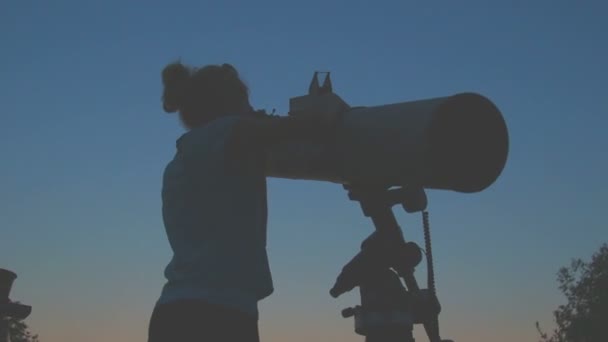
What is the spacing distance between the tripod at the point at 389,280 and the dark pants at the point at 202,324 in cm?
43

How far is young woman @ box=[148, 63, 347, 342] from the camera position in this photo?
288cm

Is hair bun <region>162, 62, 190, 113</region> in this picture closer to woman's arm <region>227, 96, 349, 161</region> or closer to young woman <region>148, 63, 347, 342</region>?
young woman <region>148, 63, 347, 342</region>

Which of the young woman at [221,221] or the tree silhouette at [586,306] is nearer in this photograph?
the young woman at [221,221]

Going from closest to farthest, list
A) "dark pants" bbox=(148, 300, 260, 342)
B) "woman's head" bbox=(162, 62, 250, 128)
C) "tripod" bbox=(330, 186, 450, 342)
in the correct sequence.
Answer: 1. "dark pants" bbox=(148, 300, 260, 342)
2. "tripod" bbox=(330, 186, 450, 342)
3. "woman's head" bbox=(162, 62, 250, 128)

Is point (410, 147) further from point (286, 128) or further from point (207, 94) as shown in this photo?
point (207, 94)

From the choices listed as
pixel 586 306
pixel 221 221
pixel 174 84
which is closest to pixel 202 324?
pixel 221 221

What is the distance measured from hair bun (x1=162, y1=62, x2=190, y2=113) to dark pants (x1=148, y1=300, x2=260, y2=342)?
3.09 ft

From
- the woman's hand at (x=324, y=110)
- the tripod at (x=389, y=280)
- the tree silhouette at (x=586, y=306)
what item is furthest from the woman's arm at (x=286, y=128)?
the tree silhouette at (x=586, y=306)

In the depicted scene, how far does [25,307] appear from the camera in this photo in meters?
3.30

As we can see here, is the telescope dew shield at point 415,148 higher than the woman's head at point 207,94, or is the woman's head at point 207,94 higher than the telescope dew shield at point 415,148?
the woman's head at point 207,94

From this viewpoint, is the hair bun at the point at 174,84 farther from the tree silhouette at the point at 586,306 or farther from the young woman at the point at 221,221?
the tree silhouette at the point at 586,306

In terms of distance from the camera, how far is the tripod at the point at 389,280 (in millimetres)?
2977

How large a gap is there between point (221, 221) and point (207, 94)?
2.11ft

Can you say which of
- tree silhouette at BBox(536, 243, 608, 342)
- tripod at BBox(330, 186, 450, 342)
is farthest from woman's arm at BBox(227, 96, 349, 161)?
tree silhouette at BBox(536, 243, 608, 342)
